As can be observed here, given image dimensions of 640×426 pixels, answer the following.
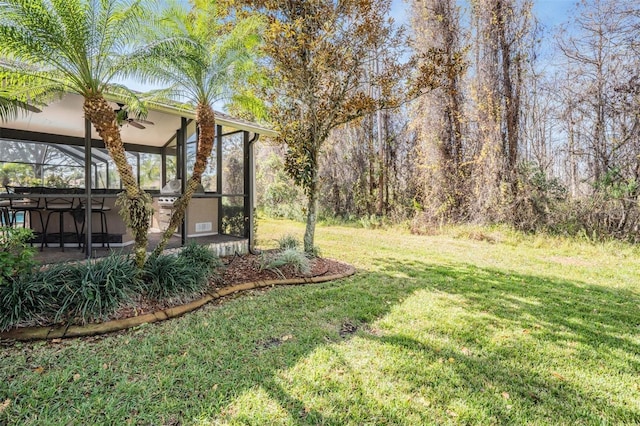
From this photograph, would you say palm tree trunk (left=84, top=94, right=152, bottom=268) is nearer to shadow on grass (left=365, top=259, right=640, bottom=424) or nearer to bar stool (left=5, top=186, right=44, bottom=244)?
bar stool (left=5, top=186, right=44, bottom=244)

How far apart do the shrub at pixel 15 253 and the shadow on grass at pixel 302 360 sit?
105 centimetres

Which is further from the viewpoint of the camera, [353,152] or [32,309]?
[353,152]

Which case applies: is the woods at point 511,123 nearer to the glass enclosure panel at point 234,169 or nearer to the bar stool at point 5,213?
the glass enclosure panel at point 234,169

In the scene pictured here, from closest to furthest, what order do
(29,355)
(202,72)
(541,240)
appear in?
(29,355), (202,72), (541,240)

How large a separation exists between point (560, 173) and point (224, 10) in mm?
11811

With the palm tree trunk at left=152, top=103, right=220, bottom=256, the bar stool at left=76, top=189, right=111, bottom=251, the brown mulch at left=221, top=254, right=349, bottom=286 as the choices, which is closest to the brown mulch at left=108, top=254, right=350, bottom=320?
the brown mulch at left=221, top=254, right=349, bottom=286

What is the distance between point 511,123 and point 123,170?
1205 centimetres

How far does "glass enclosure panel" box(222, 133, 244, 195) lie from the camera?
25.5 feet

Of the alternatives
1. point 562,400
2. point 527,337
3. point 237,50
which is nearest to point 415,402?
point 562,400

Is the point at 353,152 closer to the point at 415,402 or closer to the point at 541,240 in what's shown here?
the point at 541,240

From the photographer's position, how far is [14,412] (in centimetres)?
232

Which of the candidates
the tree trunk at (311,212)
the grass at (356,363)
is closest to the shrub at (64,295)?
Result: the grass at (356,363)

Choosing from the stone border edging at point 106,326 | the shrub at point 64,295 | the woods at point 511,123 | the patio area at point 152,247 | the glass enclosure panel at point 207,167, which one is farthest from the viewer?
the woods at point 511,123

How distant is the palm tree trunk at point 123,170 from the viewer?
4.09 metres
